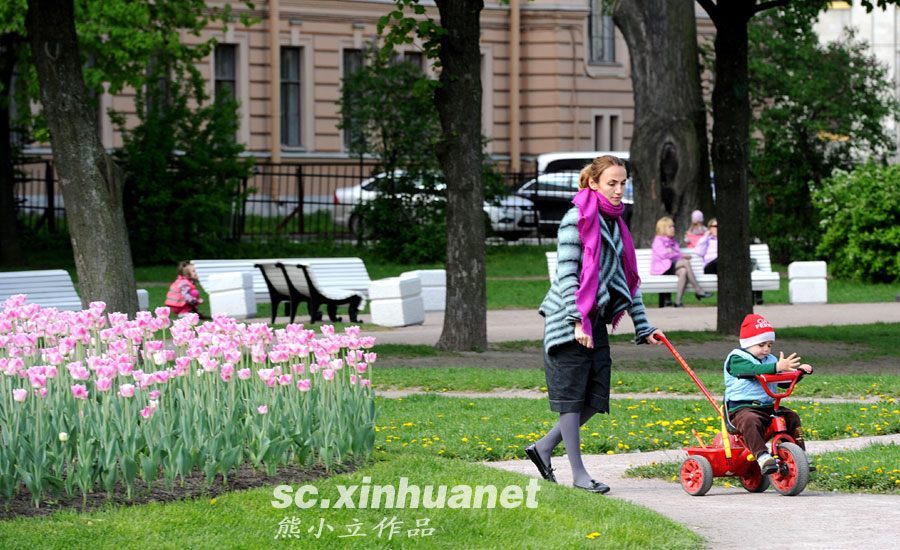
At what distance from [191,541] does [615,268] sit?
2.54 meters

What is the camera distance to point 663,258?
23047 millimetres

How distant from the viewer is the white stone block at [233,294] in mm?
20594

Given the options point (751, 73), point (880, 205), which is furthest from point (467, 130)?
point (751, 73)

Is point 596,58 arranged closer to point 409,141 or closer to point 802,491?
point 409,141

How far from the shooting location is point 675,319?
68.0 feet

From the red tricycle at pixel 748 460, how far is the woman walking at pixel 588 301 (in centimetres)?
32

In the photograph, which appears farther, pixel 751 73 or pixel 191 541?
pixel 751 73

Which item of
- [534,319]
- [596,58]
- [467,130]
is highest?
[596,58]

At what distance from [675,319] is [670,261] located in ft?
7.93

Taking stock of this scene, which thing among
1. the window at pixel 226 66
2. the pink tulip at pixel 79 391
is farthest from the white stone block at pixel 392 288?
the window at pixel 226 66

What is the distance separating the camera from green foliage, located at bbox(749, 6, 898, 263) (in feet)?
100

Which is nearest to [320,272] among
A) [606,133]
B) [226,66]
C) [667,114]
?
[667,114]

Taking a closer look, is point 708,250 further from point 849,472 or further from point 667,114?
point 849,472

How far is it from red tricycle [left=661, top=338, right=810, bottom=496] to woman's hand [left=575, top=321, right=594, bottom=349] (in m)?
0.40
